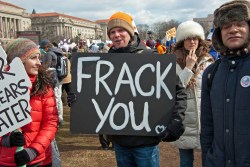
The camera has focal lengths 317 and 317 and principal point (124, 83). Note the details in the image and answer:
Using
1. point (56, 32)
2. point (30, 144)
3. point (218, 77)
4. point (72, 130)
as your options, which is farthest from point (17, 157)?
point (56, 32)

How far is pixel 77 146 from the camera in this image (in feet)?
18.9

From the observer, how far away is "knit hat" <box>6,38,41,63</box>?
7.93 feet

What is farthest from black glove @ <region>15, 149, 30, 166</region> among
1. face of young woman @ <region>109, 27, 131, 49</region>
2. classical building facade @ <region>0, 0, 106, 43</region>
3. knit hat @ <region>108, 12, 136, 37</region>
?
classical building facade @ <region>0, 0, 106, 43</region>

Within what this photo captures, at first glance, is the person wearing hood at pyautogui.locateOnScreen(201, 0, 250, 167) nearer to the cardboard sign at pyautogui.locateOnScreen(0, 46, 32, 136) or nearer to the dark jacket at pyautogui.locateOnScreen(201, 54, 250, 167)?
the dark jacket at pyautogui.locateOnScreen(201, 54, 250, 167)

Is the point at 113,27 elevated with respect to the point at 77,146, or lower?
elevated

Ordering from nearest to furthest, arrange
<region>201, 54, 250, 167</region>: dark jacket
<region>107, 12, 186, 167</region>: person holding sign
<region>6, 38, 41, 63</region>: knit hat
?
1. <region>201, 54, 250, 167</region>: dark jacket
2. <region>107, 12, 186, 167</region>: person holding sign
3. <region>6, 38, 41, 63</region>: knit hat

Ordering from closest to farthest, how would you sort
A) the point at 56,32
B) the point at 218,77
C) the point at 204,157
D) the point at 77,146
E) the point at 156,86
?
1. the point at 218,77
2. the point at 204,157
3. the point at 156,86
4. the point at 77,146
5. the point at 56,32

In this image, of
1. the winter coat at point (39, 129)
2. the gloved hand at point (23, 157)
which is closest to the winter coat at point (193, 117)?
the winter coat at point (39, 129)

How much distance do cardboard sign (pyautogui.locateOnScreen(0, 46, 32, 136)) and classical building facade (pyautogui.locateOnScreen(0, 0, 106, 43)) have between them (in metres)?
57.6

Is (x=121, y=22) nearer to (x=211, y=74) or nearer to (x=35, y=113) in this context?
(x=211, y=74)

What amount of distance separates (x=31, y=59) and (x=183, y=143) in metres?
1.67

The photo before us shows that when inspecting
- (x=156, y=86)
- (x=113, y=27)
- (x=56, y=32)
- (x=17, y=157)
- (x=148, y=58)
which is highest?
(x=56, y=32)

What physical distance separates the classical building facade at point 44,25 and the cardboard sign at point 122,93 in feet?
189

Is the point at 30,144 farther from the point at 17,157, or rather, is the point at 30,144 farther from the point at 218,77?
the point at 218,77
